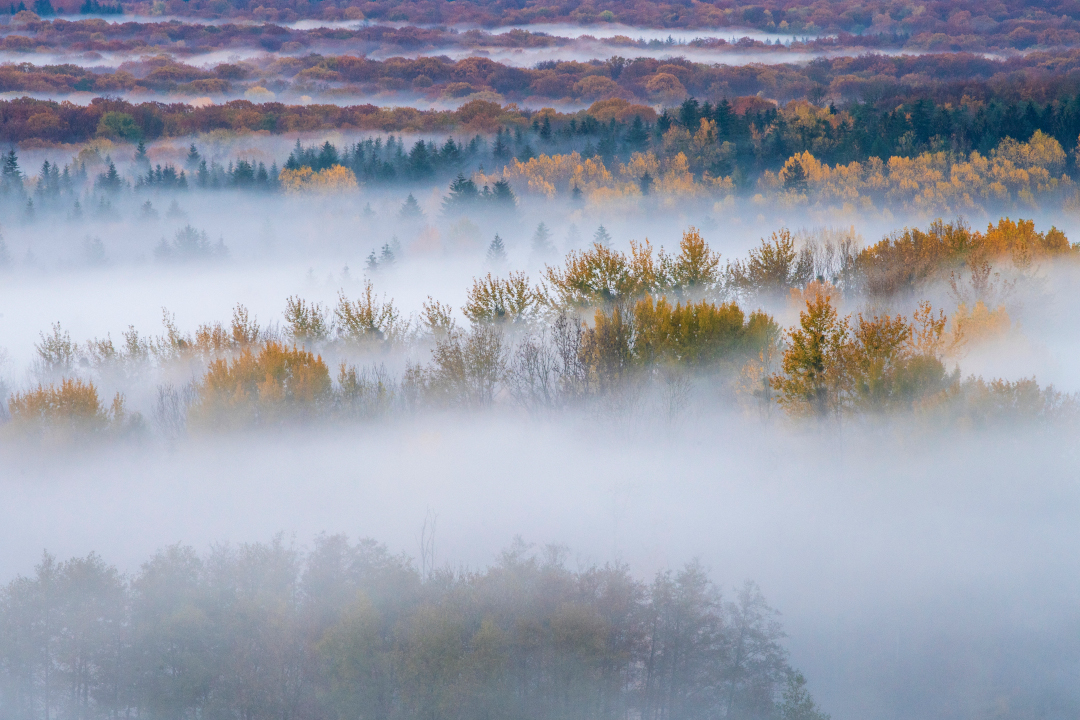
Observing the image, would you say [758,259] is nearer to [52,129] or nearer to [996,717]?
[996,717]

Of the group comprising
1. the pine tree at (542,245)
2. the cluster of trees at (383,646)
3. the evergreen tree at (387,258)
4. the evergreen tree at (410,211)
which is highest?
the evergreen tree at (410,211)

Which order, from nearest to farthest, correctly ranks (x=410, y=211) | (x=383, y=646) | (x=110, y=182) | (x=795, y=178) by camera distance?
(x=383, y=646) → (x=795, y=178) → (x=410, y=211) → (x=110, y=182)

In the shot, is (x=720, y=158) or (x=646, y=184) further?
(x=720, y=158)

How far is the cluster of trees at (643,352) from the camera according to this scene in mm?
49719

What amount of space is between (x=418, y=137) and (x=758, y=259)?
11430cm

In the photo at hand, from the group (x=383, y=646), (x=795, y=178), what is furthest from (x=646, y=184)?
(x=383, y=646)

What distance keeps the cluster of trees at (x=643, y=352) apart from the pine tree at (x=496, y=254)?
34790 millimetres

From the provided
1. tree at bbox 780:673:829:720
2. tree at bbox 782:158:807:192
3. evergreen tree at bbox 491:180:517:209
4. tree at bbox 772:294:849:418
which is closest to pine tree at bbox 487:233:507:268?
evergreen tree at bbox 491:180:517:209

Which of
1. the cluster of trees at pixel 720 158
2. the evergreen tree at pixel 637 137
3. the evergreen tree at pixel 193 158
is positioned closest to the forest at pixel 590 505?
the cluster of trees at pixel 720 158

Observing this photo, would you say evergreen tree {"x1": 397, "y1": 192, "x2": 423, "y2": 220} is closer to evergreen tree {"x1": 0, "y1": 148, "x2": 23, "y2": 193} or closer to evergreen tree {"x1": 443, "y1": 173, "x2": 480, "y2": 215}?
evergreen tree {"x1": 443, "y1": 173, "x2": 480, "y2": 215}

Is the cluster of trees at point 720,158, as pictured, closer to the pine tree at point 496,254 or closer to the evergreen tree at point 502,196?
the evergreen tree at point 502,196

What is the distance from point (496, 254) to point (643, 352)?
6357 centimetres

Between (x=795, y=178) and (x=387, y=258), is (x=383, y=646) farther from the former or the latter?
(x=795, y=178)

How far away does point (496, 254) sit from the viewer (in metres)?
122
